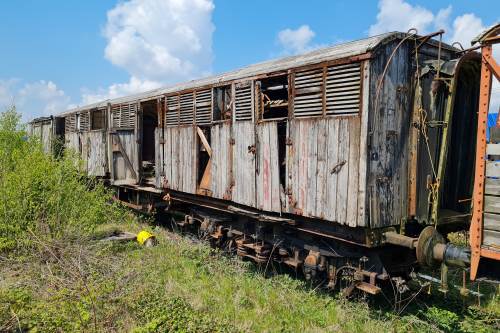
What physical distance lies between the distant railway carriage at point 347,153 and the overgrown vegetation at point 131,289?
581 mm

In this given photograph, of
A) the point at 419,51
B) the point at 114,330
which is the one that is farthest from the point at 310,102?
the point at 114,330

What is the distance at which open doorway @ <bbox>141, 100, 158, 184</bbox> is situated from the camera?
12320 millimetres

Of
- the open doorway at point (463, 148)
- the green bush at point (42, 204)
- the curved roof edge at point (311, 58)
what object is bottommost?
the green bush at point (42, 204)

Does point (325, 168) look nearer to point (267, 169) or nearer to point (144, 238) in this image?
point (267, 169)

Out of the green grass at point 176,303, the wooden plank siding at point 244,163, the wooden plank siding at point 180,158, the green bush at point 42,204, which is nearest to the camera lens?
the green grass at point 176,303

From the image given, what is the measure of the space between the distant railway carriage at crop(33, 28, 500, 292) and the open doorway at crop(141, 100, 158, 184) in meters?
4.41

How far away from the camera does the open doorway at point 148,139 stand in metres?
12.3

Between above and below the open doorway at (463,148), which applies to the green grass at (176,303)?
below

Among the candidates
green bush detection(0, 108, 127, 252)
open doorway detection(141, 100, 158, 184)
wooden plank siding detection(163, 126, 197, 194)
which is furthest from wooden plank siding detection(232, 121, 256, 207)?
open doorway detection(141, 100, 158, 184)

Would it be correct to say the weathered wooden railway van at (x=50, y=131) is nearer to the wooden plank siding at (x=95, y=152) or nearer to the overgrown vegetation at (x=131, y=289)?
the wooden plank siding at (x=95, y=152)

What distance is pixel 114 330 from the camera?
466cm

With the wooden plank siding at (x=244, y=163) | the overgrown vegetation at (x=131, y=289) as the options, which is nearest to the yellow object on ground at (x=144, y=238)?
the overgrown vegetation at (x=131, y=289)

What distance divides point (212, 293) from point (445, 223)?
3643 mm

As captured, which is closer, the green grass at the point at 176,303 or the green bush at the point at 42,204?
the green grass at the point at 176,303
